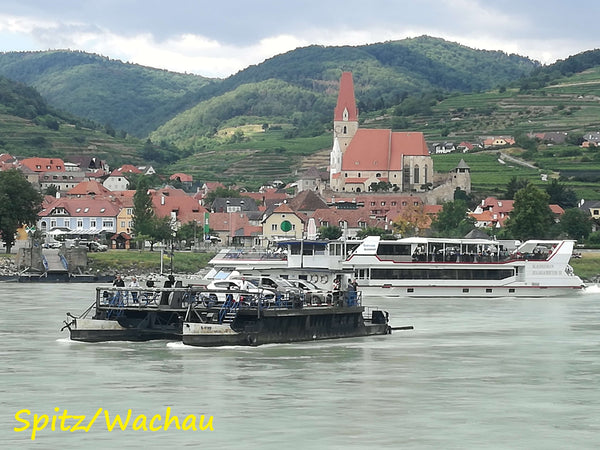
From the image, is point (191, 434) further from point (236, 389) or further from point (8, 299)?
point (8, 299)

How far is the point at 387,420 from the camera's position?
93.6 ft

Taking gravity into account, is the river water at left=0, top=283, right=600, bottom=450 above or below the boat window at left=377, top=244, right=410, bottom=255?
below

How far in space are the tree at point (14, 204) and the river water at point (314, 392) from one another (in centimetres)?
5832

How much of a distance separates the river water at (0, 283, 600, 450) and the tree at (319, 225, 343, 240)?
7686 centimetres

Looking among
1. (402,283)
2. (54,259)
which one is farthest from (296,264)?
(54,259)

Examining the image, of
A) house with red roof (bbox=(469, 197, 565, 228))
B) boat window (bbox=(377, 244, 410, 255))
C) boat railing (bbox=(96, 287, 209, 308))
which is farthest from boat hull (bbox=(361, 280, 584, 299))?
house with red roof (bbox=(469, 197, 565, 228))

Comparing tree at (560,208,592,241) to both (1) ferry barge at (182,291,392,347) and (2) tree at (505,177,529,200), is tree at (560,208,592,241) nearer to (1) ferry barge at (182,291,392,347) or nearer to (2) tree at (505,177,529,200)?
(2) tree at (505,177,529,200)

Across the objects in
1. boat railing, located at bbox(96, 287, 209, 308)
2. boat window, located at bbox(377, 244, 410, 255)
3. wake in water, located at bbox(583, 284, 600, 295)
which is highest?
boat window, located at bbox(377, 244, 410, 255)

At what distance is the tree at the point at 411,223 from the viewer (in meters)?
130

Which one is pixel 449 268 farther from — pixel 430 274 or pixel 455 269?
pixel 430 274

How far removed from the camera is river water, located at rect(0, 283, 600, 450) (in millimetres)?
26562

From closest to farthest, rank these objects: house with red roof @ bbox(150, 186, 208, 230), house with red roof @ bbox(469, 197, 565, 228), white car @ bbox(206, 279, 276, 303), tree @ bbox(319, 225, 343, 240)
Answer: white car @ bbox(206, 279, 276, 303)
tree @ bbox(319, 225, 343, 240)
house with red roof @ bbox(469, 197, 565, 228)
house with red roof @ bbox(150, 186, 208, 230)

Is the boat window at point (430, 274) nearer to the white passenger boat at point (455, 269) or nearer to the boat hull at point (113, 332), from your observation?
the white passenger boat at point (455, 269)

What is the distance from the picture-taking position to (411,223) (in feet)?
432
